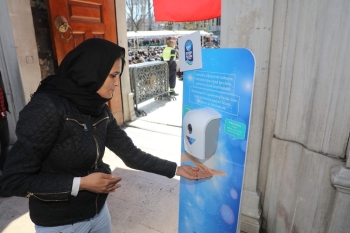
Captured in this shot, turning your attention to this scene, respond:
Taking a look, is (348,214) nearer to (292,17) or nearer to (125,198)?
(292,17)

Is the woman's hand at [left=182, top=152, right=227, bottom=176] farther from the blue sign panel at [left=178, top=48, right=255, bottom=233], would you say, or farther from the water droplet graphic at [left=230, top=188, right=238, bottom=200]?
the water droplet graphic at [left=230, top=188, right=238, bottom=200]

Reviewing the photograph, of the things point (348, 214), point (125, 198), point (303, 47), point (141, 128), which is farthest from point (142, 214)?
point (141, 128)

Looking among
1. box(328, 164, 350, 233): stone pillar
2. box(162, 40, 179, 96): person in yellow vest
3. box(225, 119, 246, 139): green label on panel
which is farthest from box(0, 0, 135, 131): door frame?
box(162, 40, 179, 96): person in yellow vest

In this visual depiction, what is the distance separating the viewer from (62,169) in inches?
46.9

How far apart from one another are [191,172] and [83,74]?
96 cm

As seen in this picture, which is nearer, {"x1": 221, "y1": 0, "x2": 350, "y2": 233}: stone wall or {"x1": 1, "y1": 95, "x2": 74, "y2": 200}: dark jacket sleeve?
{"x1": 1, "y1": 95, "x2": 74, "y2": 200}: dark jacket sleeve

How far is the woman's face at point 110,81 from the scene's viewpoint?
1.21 m

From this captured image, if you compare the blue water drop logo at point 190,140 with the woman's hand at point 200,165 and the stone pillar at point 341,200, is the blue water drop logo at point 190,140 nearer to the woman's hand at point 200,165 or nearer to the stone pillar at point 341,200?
the woman's hand at point 200,165

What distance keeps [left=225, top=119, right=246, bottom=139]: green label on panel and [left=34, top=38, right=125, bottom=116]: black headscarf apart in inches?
29.0

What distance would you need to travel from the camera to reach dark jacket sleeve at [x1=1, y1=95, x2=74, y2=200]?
1.02 meters

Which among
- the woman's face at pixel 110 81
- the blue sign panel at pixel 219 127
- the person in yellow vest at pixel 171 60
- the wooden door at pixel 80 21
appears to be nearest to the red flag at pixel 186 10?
the wooden door at pixel 80 21

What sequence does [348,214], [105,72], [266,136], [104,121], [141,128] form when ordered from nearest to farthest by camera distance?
[105,72] < [104,121] < [348,214] < [266,136] < [141,128]

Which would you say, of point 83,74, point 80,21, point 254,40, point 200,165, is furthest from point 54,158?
point 80,21

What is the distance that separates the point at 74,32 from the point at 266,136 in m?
3.36
